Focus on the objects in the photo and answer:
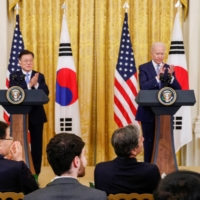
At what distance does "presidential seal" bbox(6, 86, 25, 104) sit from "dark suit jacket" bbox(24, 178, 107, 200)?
104 inches

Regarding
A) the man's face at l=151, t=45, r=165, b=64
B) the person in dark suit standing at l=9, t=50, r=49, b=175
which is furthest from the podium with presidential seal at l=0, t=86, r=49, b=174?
the man's face at l=151, t=45, r=165, b=64

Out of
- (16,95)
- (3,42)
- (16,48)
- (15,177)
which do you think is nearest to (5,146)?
(15,177)

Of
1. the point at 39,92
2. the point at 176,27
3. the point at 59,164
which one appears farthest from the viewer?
the point at 176,27

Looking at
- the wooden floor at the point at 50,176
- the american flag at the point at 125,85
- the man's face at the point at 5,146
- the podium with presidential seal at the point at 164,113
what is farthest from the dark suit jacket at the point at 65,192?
the american flag at the point at 125,85

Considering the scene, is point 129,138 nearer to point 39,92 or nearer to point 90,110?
point 39,92

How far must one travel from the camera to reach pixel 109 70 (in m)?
6.89

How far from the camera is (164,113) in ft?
15.7

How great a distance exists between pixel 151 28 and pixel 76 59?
120 centimetres

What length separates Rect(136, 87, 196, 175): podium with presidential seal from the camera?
15.4 feet

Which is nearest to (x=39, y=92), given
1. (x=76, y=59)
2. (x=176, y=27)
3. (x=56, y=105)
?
(x=56, y=105)

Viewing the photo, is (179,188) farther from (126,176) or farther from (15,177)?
(15,177)

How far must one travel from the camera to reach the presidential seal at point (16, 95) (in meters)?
4.79

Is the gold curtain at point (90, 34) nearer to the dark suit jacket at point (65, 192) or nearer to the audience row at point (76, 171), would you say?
the audience row at point (76, 171)

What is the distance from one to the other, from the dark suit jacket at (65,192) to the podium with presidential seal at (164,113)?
2545 mm
